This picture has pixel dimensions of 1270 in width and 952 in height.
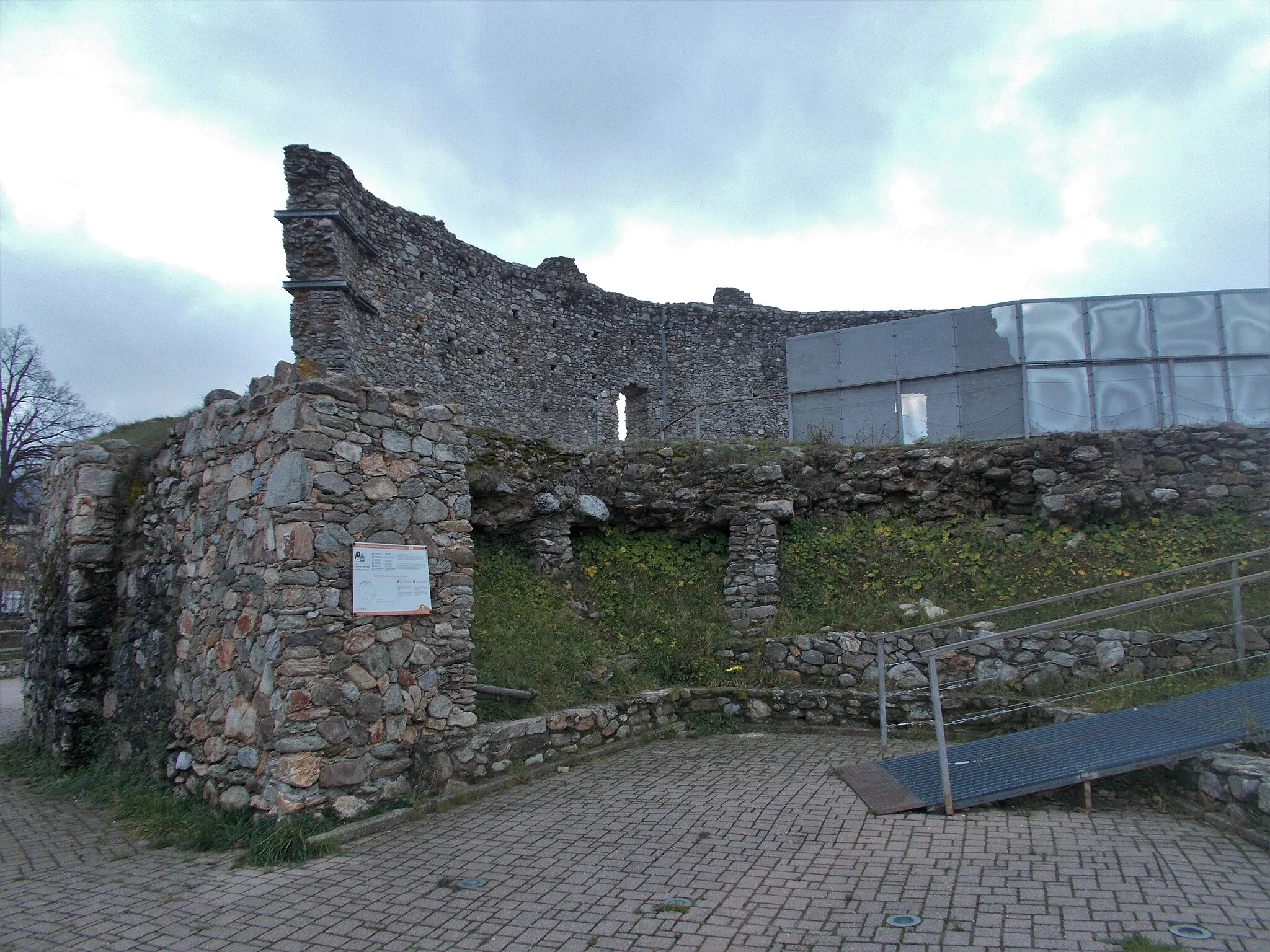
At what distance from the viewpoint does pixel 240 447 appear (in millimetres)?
6582

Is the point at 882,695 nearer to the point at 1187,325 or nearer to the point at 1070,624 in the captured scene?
the point at 1070,624

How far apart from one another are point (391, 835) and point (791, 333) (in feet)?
Answer: 62.5

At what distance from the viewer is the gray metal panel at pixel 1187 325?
11.9m

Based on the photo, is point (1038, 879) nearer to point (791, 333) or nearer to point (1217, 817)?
point (1217, 817)

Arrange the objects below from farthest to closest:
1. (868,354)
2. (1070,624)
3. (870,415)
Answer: (868,354) < (870,415) < (1070,624)

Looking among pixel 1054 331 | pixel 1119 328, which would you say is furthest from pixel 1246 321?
pixel 1054 331

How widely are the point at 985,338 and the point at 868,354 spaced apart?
1.85 metres

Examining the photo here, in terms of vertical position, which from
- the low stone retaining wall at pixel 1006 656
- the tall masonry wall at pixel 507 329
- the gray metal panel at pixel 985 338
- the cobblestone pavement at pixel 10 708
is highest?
the tall masonry wall at pixel 507 329

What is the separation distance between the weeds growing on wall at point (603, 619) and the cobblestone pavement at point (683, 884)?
5.82 feet

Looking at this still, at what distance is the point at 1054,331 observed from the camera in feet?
39.6

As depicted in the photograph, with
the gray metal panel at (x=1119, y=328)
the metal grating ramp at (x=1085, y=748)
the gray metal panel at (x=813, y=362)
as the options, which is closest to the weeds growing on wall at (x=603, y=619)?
the metal grating ramp at (x=1085, y=748)

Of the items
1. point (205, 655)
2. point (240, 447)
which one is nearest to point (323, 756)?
point (205, 655)

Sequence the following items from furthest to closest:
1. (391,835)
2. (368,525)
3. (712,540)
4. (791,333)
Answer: (791,333) → (712,540) → (368,525) → (391,835)

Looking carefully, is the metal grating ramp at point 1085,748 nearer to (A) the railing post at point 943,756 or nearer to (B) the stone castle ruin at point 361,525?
(A) the railing post at point 943,756
